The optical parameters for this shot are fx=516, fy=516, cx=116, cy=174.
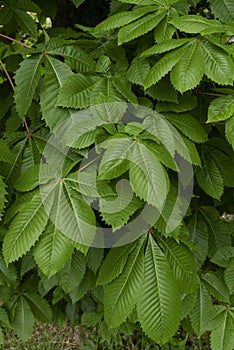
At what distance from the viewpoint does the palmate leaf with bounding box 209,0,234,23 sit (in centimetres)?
159

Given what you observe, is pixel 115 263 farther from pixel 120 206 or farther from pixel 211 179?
pixel 211 179

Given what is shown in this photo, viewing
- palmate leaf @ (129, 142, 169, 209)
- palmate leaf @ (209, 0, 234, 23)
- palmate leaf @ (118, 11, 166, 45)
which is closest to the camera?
palmate leaf @ (129, 142, 169, 209)

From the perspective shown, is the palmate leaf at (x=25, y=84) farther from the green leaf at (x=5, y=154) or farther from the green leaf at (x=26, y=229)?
the green leaf at (x=26, y=229)

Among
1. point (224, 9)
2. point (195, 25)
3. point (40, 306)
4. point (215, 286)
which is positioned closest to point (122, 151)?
point (195, 25)

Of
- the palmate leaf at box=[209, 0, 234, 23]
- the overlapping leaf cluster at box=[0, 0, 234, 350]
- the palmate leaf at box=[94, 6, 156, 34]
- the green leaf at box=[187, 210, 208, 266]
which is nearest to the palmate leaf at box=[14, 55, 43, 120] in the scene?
the overlapping leaf cluster at box=[0, 0, 234, 350]

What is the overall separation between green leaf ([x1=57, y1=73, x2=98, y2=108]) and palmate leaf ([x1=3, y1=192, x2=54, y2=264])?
0.83 ft

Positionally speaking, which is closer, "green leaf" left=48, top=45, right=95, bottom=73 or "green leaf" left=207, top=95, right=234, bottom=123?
"green leaf" left=207, top=95, right=234, bottom=123

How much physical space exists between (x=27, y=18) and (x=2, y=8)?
0.10 meters

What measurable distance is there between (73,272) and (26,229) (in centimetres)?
44

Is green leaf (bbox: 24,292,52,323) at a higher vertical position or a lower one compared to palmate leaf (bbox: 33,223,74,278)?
lower

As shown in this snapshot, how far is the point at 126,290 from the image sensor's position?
1.39 metres

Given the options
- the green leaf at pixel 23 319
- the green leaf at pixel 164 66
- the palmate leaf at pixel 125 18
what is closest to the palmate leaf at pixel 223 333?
the green leaf at pixel 23 319

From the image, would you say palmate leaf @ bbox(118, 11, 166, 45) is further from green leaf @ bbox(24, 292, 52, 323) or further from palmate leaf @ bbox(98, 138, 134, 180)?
green leaf @ bbox(24, 292, 52, 323)

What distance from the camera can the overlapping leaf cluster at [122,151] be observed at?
126 centimetres
